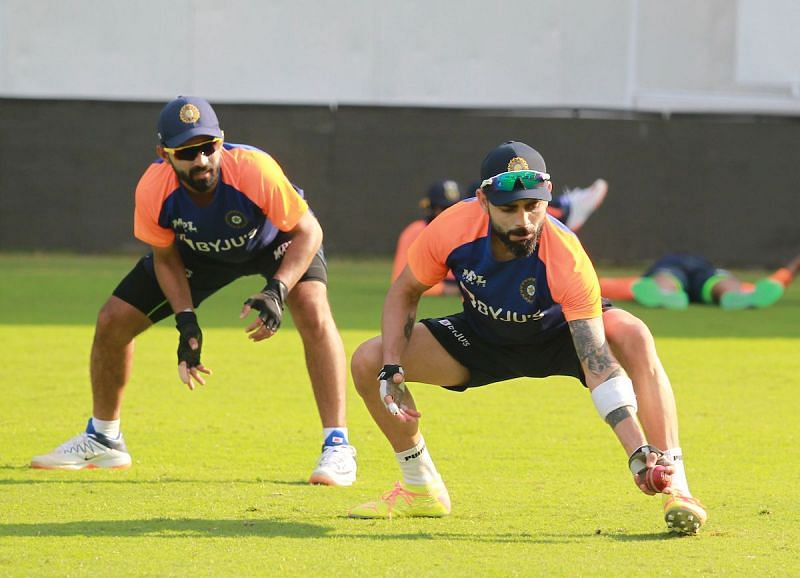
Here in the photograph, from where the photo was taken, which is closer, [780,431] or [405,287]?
[405,287]

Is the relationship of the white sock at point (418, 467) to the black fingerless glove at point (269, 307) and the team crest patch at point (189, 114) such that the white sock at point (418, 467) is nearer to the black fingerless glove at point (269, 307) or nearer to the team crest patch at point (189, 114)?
the black fingerless glove at point (269, 307)

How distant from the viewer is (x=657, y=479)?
18.0 ft

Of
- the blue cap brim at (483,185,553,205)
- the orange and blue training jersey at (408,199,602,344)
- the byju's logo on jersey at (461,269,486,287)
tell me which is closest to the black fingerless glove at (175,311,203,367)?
the orange and blue training jersey at (408,199,602,344)

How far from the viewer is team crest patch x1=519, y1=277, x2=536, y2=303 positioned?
6016 mm

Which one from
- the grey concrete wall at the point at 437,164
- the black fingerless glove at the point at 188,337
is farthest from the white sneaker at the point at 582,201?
the black fingerless glove at the point at 188,337

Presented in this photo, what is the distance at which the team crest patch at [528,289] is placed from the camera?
19.7ft

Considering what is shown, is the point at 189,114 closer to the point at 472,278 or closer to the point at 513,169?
the point at 472,278

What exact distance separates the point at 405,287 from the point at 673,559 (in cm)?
166

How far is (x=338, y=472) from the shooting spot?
7.11 m

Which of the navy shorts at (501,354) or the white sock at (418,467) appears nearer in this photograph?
the navy shorts at (501,354)

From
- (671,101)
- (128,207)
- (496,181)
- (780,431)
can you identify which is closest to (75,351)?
(780,431)

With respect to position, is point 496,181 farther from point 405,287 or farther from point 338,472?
point 338,472

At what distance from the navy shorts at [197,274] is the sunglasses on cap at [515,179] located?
2.03 meters

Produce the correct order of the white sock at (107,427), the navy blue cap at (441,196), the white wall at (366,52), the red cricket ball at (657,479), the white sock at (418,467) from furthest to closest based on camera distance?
the white wall at (366,52) → the navy blue cap at (441,196) → the white sock at (107,427) → the white sock at (418,467) → the red cricket ball at (657,479)
